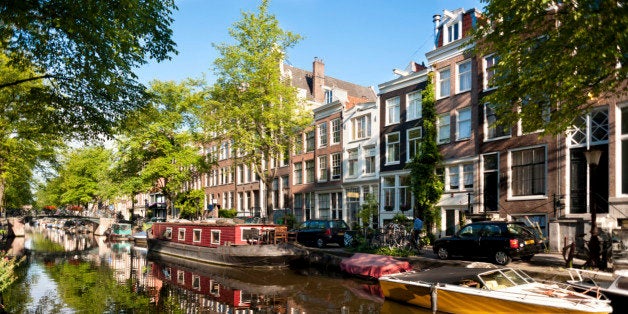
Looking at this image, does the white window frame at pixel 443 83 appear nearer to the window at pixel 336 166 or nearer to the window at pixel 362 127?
the window at pixel 362 127

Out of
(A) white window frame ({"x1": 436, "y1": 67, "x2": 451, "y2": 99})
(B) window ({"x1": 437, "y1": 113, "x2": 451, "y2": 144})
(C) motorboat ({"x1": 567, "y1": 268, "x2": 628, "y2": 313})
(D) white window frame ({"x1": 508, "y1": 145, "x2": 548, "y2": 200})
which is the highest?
(A) white window frame ({"x1": 436, "y1": 67, "x2": 451, "y2": 99})

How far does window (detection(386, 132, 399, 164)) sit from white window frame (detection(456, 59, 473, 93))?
5.92 m

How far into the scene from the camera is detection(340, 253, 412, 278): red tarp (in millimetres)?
20188

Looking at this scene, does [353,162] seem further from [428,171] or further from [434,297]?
[434,297]

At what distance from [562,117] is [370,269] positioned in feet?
32.0

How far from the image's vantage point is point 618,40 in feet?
41.2

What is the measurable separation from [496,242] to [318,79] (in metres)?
35.0

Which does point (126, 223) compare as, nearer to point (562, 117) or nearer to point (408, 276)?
point (408, 276)

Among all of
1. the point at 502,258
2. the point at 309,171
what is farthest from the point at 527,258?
the point at 309,171

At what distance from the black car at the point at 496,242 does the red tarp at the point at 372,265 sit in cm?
235

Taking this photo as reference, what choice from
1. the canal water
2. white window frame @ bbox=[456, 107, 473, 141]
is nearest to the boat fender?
the canal water

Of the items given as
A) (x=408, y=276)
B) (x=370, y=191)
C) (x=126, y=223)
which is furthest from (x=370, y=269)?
(x=126, y=223)

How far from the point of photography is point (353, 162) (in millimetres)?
38531

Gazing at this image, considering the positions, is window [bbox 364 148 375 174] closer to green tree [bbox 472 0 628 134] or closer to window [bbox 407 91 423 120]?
window [bbox 407 91 423 120]
